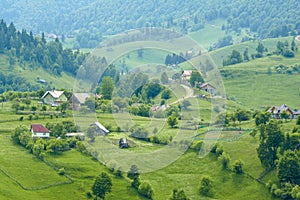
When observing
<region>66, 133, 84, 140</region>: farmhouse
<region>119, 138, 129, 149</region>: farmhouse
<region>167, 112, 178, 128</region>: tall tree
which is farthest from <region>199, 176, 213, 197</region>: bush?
<region>66, 133, 84, 140</region>: farmhouse

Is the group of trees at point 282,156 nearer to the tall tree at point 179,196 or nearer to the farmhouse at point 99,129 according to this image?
the tall tree at point 179,196

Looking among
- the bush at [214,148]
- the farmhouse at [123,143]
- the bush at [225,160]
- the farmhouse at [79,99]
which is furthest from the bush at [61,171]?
the bush at [214,148]

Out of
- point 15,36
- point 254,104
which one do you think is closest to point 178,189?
point 254,104

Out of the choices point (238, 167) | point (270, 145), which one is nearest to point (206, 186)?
point (238, 167)

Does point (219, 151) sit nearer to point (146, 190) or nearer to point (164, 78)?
point (164, 78)

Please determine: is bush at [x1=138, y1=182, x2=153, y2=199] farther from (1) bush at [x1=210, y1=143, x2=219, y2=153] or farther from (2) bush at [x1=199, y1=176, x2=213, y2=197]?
(1) bush at [x1=210, y1=143, x2=219, y2=153]

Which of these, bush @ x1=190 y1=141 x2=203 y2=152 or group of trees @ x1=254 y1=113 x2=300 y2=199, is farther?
bush @ x1=190 y1=141 x2=203 y2=152
